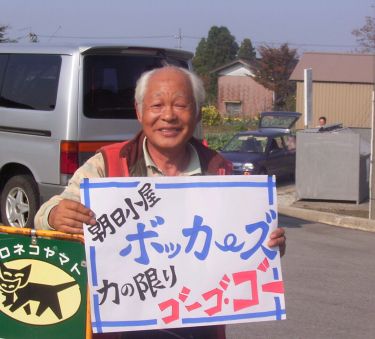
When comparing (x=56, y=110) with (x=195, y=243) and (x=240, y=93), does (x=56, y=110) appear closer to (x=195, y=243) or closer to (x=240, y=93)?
(x=195, y=243)

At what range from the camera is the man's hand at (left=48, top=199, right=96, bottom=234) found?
273cm

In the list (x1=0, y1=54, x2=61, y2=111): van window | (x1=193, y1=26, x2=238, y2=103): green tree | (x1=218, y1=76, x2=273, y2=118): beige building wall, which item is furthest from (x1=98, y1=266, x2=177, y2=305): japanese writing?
(x1=193, y1=26, x2=238, y2=103): green tree

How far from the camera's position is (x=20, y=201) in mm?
9156

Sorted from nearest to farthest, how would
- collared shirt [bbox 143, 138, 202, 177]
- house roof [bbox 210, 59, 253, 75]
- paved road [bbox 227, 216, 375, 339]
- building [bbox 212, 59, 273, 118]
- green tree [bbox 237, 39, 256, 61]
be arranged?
collared shirt [bbox 143, 138, 202, 177]
paved road [bbox 227, 216, 375, 339]
building [bbox 212, 59, 273, 118]
house roof [bbox 210, 59, 253, 75]
green tree [bbox 237, 39, 256, 61]

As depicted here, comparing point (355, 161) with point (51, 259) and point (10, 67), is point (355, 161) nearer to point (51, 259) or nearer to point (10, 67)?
point (10, 67)

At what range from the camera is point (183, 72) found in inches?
119

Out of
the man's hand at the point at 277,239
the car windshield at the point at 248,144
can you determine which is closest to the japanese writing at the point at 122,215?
the man's hand at the point at 277,239

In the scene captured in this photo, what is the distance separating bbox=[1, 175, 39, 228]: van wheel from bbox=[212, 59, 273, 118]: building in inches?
2572

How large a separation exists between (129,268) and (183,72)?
2.49 ft

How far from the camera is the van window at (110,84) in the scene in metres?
8.55

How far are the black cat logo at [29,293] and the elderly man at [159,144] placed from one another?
0.75ft

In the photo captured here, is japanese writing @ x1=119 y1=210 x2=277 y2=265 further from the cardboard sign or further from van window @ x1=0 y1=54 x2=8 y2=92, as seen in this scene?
van window @ x1=0 y1=54 x2=8 y2=92

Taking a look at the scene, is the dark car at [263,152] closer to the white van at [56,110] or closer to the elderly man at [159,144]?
the white van at [56,110]

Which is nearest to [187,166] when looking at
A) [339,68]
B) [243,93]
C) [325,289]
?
[325,289]
